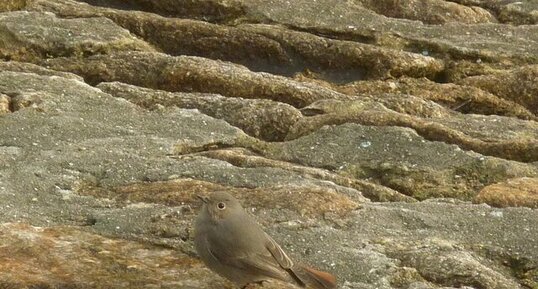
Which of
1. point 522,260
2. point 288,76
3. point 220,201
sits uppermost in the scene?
point 220,201

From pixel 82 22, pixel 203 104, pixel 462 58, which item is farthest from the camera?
pixel 462 58

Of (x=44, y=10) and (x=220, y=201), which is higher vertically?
(x=220, y=201)

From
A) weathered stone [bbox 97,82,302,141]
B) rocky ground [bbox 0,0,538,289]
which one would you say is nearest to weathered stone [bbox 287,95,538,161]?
rocky ground [bbox 0,0,538,289]

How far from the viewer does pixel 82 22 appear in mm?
19406

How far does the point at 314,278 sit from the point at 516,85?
33.6ft

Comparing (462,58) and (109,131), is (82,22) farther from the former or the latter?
(462,58)

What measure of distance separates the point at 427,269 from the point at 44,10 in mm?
11275

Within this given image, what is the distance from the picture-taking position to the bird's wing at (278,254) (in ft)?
33.1

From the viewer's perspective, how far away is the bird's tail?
33.1ft

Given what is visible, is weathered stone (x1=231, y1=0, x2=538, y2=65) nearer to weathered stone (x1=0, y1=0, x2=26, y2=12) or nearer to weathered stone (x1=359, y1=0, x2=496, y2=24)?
weathered stone (x1=359, y1=0, x2=496, y2=24)

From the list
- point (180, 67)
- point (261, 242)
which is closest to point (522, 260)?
point (261, 242)

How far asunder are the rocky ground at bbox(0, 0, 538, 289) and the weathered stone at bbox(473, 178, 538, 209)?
24 millimetres

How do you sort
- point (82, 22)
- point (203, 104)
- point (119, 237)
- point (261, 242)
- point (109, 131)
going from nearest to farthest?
1. point (261, 242)
2. point (119, 237)
3. point (109, 131)
4. point (203, 104)
5. point (82, 22)

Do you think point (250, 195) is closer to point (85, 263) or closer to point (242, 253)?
point (242, 253)
